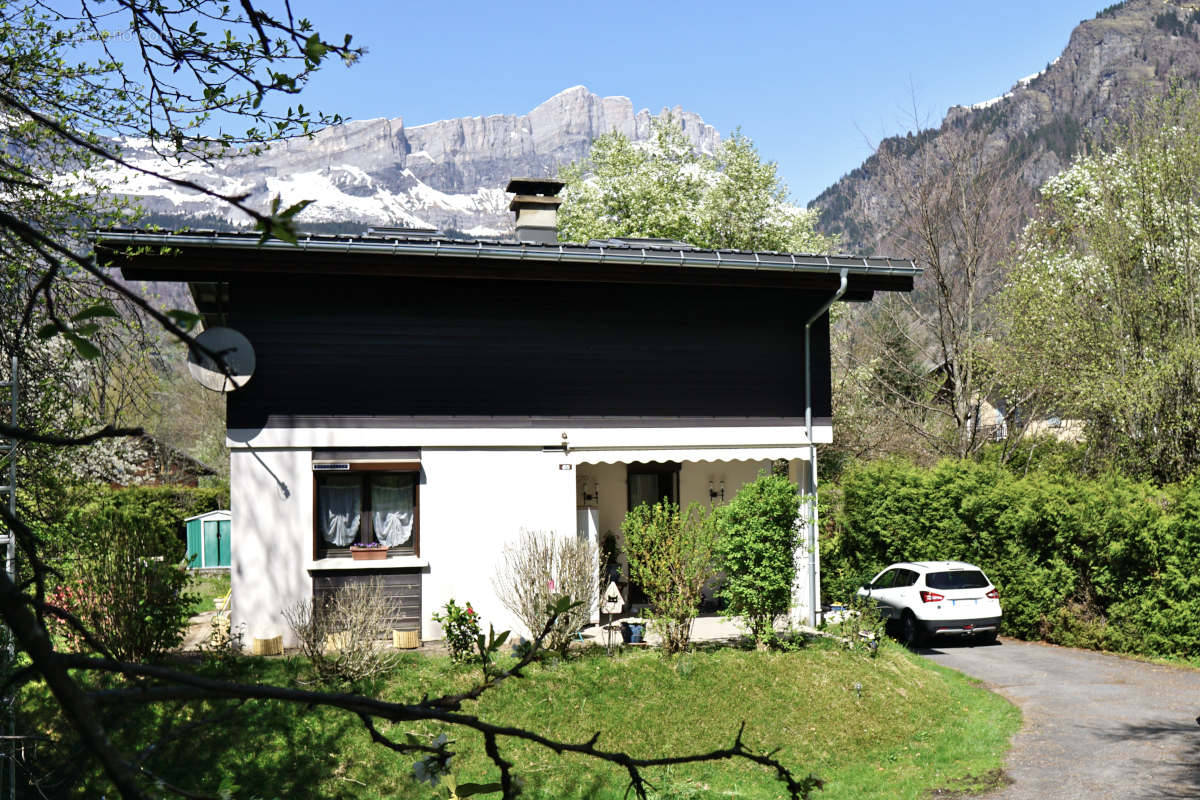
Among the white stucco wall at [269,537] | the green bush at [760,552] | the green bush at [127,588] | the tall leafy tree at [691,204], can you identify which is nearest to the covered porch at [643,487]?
the green bush at [760,552]

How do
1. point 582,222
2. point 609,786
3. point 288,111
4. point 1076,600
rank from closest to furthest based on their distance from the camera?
point 288,111
point 609,786
point 1076,600
point 582,222

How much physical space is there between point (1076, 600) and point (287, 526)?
44.6 ft

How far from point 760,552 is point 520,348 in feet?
14.8

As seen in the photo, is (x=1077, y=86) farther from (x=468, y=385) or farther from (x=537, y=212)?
(x=468, y=385)

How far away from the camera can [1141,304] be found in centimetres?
2152

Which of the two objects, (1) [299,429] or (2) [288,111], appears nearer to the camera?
(2) [288,111]

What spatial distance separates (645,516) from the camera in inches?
564

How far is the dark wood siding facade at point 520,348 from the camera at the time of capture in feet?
46.6

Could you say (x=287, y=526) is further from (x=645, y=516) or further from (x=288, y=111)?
(x=288, y=111)

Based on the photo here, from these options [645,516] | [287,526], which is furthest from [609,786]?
[287,526]

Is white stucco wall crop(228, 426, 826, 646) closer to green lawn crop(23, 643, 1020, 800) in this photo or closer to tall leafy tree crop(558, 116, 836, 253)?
green lawn crop(23, 643, 1020, 800)

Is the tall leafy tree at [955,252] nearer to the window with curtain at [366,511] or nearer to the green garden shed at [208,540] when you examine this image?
the window with curtain at [366,511]

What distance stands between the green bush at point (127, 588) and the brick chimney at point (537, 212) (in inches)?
291

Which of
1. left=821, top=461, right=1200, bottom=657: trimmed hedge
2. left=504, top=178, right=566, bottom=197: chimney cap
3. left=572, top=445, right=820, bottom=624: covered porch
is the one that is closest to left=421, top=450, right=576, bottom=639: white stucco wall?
left=572, top=445, right=820, bottom=624: covered porch
